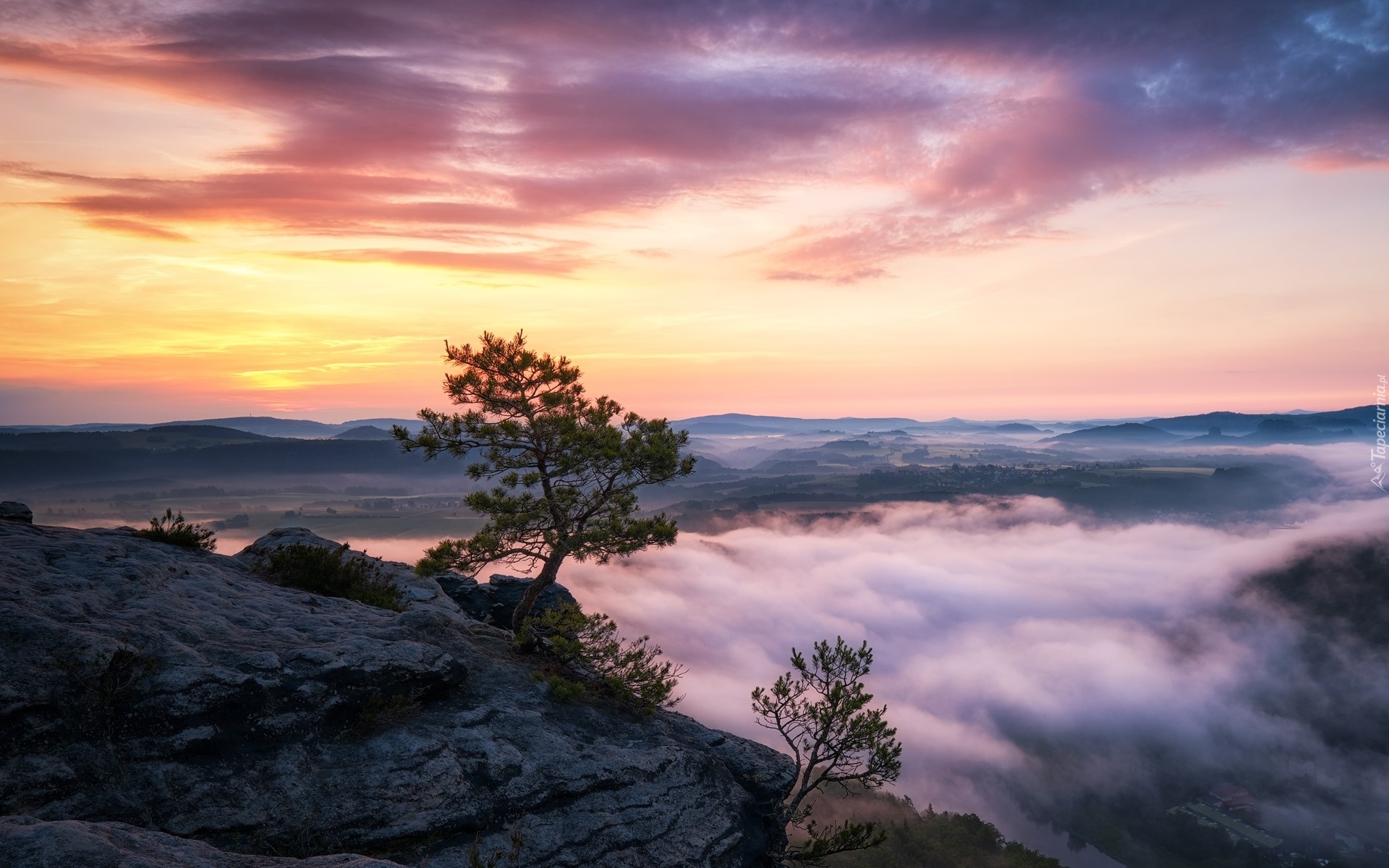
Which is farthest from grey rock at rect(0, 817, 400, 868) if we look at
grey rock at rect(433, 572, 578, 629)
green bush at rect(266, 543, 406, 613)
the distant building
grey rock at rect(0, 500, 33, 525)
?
the distant building

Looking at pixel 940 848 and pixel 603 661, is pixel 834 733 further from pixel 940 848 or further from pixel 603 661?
pixel 940 848

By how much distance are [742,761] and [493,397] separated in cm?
1559

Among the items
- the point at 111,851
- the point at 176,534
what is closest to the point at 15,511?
the point at 176,534

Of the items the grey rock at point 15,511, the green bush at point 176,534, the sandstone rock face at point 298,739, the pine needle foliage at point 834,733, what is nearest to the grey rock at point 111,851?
the sandstone rock face at point 298,739

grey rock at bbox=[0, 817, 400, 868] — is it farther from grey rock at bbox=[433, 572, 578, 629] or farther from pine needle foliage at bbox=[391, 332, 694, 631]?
grey rock at bbox=[433, 572, 578, 629]

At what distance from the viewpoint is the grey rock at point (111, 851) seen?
868 cm

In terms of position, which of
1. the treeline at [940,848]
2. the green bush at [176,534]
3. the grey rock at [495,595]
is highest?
the green bush at [176,534]

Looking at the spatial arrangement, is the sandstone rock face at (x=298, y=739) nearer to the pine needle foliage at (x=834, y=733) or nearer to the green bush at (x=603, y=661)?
the green bush at (x=603, y=661)

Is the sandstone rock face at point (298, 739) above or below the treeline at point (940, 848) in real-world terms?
above

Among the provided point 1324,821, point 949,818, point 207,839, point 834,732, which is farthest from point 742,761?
point 1324,821

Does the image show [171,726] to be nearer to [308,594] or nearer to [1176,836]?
[308,594]

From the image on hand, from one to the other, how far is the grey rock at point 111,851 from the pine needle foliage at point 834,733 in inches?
641

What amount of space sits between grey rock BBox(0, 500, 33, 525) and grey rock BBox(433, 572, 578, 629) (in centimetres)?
1531

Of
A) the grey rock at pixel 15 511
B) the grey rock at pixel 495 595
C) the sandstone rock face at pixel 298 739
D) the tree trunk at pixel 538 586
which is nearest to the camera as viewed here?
the sandstone rock face at pixel 298 739
